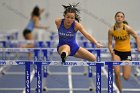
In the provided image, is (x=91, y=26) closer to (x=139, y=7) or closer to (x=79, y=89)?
(x=139, y=7)

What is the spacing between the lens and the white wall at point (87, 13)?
14922 millimetres

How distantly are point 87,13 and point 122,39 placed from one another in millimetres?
8680

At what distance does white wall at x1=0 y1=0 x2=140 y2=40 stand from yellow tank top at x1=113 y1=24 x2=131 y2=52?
841 centimetres

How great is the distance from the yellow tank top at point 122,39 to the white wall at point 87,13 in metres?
8.41

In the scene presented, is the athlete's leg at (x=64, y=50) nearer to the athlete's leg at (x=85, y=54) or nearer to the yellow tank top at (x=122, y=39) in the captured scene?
the athlete's leg at (x=85, y=54)

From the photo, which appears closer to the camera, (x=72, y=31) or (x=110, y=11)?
(x=72, y=31)

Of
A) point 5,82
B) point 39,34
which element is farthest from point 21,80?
point 39,34

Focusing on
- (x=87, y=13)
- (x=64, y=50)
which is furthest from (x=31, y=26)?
(x=64, y=50)

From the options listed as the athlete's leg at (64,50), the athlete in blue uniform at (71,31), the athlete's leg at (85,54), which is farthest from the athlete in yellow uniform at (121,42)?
the athlete's leg at (64,50)

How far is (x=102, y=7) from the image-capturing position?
15023 mm

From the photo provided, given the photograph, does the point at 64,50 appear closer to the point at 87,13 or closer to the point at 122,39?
the point at 122,39

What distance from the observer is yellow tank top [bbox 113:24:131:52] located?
6.47 m

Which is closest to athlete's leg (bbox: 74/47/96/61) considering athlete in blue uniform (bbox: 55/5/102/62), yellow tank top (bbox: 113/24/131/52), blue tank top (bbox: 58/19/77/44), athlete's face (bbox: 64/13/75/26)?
athlete in blue uniform (bbox: 55/5/102/62)

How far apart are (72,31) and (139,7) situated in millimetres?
9529
